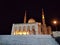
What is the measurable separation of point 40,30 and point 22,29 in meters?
2.18

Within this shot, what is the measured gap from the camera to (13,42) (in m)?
4.83

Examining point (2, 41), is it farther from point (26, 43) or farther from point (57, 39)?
point (57, 39)

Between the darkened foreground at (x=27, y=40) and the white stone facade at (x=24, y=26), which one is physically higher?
the white stone facade at (x=24, y=26)

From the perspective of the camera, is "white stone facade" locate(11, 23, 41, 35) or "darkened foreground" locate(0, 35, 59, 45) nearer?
"darkened foreground" locate(0, 35, 59, 45)

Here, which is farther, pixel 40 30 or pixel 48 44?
pixel 40 30

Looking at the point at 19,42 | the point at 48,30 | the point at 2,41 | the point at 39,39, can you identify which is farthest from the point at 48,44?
the point at 48,30

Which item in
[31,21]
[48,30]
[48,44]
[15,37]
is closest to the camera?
[48,44]

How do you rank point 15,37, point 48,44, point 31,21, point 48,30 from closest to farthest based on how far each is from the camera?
point 48,44, point 15,37, point 48,30, point 31,21

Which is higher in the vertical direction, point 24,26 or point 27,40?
point 24,26

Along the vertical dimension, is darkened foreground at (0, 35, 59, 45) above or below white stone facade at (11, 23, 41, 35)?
below

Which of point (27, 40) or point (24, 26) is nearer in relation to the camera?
point (27, 40)

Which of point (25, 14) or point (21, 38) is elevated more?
point (25, 14)

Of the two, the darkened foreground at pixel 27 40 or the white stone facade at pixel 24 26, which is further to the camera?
the white stone facade at pixel 24 26

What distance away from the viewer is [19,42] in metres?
4.80
